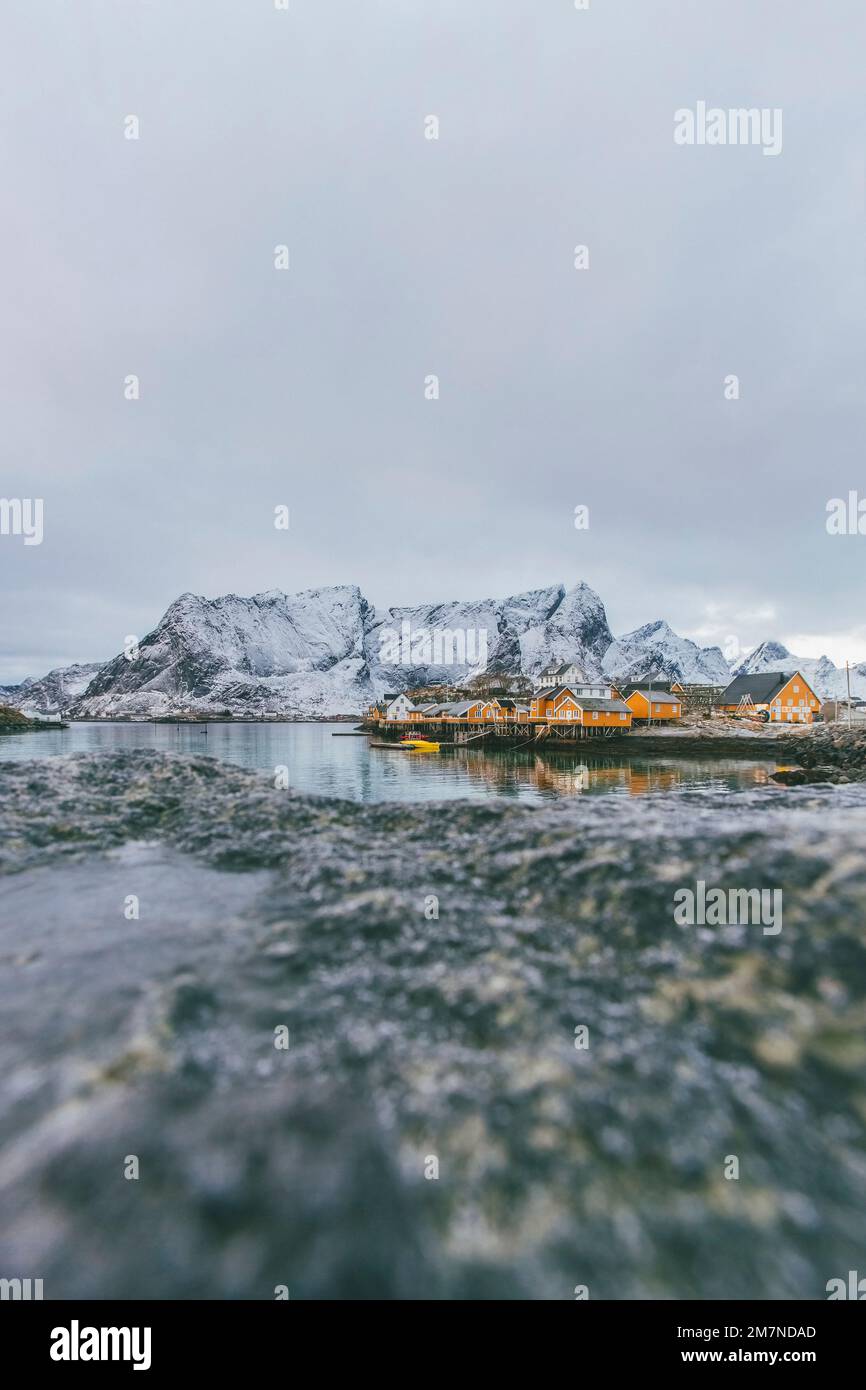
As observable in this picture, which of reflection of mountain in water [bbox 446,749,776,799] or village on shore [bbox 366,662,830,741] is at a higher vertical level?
village on shore [bbox 366,662,830,741]

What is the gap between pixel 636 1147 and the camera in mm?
3848

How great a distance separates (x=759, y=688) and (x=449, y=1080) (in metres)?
94.8

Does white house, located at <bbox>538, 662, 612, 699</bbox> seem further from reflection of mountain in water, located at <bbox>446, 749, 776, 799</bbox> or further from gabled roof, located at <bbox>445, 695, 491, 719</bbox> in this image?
reflection of mountain in water, located at <bbox>446, 749, 776, 799</bbox>

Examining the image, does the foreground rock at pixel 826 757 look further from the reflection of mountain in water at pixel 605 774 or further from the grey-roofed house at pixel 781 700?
the grey-roofed house at pixel 781 700

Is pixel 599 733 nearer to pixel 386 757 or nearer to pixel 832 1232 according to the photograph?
pixel 386 757

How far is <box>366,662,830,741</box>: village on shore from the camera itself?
6544 centimetres

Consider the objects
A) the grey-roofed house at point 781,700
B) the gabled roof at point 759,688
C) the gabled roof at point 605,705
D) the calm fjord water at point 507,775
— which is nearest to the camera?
the calm fjord water at point 507,775

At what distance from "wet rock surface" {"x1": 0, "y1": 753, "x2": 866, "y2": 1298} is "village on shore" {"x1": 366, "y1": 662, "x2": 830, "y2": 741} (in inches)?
2305

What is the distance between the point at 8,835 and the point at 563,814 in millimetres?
13441

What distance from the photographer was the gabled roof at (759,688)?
7888 cm

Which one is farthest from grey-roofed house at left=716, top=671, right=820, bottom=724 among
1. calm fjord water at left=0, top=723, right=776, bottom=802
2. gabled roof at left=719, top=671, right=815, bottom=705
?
calm fjord water at left=0, top=723, right=776, bottom=802

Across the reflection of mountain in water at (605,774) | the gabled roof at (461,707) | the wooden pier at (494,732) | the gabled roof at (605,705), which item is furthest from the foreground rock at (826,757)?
the gabled roof at (461,707)

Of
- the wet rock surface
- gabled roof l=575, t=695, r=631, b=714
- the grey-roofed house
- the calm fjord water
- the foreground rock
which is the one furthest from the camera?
the grey-roofed house
